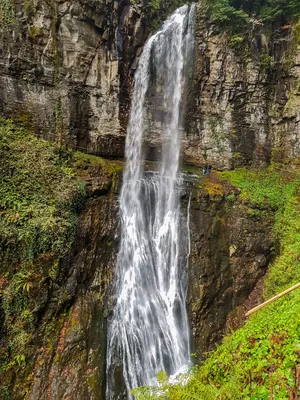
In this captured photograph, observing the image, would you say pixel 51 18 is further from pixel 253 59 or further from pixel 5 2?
pixel 253 59

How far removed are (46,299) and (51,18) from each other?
34.2ft

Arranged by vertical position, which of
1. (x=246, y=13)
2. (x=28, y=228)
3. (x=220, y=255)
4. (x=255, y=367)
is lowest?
(x=220, y=255)

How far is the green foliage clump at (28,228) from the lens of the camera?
21.1 ft

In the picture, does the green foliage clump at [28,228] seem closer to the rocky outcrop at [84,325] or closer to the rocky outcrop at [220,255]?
the rocky outcrop at [84,325]

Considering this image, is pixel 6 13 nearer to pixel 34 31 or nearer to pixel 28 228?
pixel 34 31

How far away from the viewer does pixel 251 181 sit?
41.3 feet

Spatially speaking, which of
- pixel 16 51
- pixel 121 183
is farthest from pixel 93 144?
pixel 16 51

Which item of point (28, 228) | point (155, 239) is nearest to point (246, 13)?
point (155, 239)

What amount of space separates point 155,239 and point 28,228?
465cm

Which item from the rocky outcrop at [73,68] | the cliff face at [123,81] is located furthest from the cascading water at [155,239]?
the rocky outcrop at [73,68]

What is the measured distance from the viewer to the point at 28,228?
7.20 meters

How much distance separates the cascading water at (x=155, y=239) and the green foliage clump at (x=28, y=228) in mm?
2268

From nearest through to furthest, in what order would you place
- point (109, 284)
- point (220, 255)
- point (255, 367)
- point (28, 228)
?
point (255, 367), point (28, 228), point (109, 284), point (220, 255)

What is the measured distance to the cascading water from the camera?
7.71 m
